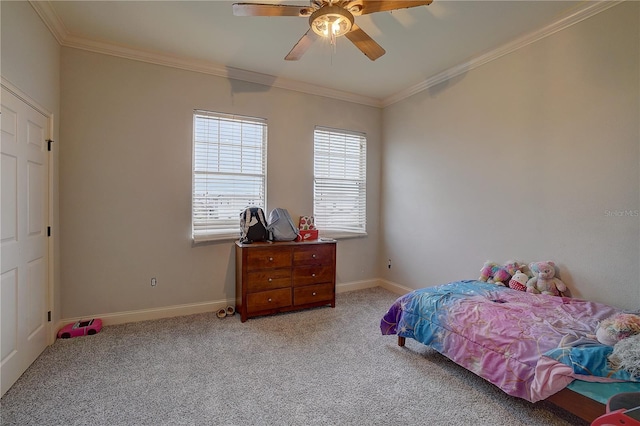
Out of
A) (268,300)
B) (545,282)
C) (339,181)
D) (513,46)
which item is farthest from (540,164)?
(268,300)

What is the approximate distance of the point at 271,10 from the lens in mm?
1939

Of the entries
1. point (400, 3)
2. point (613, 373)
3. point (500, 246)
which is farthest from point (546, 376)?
point (400, 3)

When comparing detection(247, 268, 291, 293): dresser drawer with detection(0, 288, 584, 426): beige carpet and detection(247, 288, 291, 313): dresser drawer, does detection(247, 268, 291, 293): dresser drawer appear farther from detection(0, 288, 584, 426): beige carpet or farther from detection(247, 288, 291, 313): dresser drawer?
detection(0, 288, 584, 426): beige carpet

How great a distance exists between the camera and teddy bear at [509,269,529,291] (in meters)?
2.68

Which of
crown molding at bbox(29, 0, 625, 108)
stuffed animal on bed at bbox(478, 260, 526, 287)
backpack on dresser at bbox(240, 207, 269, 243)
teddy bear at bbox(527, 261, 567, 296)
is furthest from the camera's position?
backpack on dresser at bbox(240, 207, 269, 243)

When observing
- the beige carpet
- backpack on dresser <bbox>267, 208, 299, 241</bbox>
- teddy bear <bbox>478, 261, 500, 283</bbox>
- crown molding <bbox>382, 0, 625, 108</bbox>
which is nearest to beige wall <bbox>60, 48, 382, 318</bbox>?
backpack on dresser <bbox>267, 208, 299, 241</bbox>

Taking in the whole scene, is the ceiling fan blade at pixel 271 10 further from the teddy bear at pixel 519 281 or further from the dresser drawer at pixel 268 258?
the teddy bear at pixel 519 281

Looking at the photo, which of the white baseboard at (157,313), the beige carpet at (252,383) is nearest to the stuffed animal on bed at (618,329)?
the beige carpet at (252,383)

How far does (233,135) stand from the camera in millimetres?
3639

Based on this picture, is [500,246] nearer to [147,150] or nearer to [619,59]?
[619,59]

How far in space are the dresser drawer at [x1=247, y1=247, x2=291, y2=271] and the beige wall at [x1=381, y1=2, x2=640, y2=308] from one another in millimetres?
1825

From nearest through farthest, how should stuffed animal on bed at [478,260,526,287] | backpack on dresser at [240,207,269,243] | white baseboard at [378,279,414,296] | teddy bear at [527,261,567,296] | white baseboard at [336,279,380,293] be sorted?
teddy bear at [527,261,567,296] → stuffed animal on bed at [478,260,526,287] → backpack on dresser at [240,207,269,243] → white baseboard at [378,279,414,296] → white baseboard at [336,279,380,293]

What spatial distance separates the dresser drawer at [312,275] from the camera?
348 cm

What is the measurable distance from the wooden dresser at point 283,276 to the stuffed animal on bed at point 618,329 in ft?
8.13
